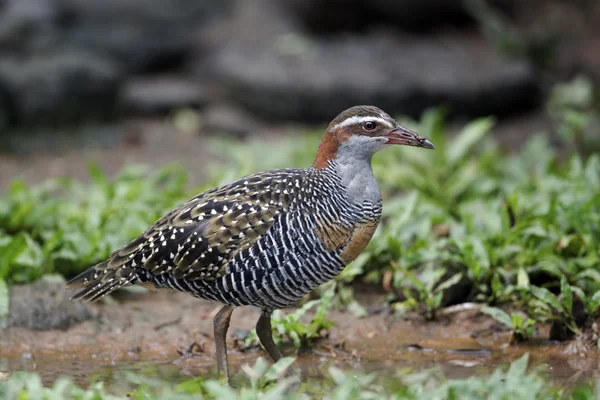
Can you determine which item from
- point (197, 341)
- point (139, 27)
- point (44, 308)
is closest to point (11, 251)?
point (44, 308)

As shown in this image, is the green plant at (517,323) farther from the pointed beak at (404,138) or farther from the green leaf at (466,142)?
the green leaf at (466,142)

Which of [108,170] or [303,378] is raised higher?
[108,170]

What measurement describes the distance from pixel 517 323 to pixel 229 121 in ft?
19.8

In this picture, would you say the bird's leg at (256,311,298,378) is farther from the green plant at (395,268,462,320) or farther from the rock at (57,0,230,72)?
the rock at (57,0,230,72)

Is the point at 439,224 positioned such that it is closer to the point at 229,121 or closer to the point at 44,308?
the point at 44,308

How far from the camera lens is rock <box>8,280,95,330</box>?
20.1ft

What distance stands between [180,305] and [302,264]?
6.14ft

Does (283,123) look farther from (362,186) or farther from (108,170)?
(362,186)

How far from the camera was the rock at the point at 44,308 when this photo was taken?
6125 mm

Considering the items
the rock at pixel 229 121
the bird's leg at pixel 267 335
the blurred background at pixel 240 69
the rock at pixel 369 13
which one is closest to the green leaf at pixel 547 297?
the bird's leg at pixel 267 335

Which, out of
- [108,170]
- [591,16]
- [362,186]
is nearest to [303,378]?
[362,186]

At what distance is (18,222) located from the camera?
276 inches

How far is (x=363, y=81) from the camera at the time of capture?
36.3 feet

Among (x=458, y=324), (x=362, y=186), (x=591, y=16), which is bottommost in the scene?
(x=458, y=324)
